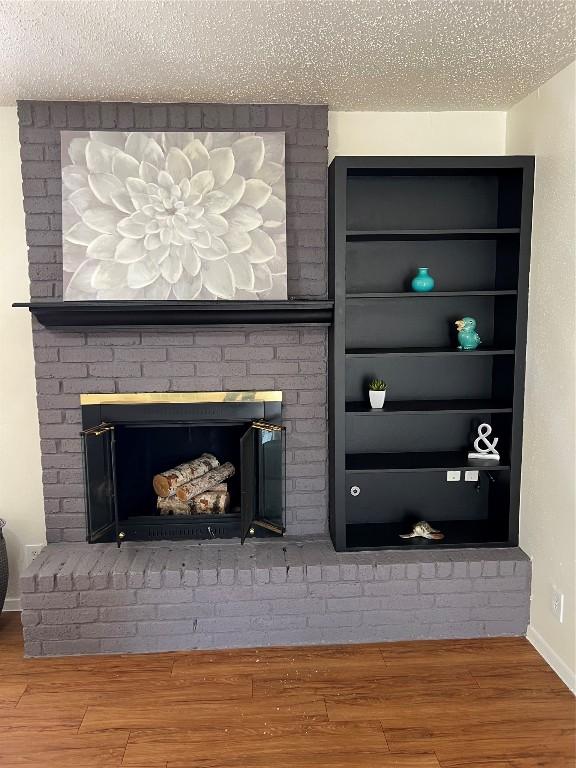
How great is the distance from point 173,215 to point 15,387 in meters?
1.14

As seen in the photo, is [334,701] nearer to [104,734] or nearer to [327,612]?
[327,612]

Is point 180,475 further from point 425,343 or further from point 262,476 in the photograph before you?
point 425,343

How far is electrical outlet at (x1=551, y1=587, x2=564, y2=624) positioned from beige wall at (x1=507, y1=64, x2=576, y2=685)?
2 centimetres

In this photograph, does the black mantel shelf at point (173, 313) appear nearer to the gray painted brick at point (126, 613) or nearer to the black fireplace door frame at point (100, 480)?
the black fireplace door frame at point (100, 480)

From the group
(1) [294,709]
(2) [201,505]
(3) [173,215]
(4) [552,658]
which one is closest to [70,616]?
(2) [201,505]

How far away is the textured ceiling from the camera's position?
1.98 meters

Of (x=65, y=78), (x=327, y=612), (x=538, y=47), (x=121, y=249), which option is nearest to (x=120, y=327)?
(x=121, y=249)

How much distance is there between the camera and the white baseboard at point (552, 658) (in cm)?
255

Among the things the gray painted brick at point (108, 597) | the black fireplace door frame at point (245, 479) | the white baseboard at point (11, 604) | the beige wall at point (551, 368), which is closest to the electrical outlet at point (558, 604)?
the beige wall at point (551, 368)

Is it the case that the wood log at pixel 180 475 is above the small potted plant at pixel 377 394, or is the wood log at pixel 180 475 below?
below

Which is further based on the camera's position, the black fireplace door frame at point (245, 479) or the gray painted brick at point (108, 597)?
the black fireplace door frame at point (245, 479)

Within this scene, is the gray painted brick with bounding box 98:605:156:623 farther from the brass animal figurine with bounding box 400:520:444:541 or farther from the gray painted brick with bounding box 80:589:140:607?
the brass animal figurine with bounding box 400:520:444:541

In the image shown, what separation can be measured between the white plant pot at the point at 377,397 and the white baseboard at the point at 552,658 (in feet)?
4.02

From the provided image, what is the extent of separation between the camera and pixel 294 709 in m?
2.43
